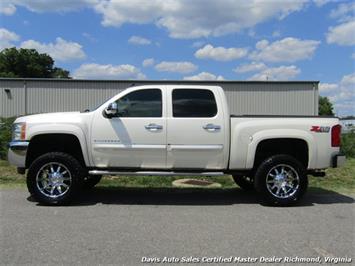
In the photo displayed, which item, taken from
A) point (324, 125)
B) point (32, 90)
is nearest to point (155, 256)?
point (324, 125)

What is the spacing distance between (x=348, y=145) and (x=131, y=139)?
414 inches

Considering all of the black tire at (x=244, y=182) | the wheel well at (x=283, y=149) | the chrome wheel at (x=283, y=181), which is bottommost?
the black tire at (x=244, y=182)

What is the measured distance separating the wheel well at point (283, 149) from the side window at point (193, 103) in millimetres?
1107

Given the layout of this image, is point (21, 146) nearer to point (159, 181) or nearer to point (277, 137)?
point (159, 181)

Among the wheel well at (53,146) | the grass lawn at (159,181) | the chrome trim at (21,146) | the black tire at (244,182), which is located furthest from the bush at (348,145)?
the chrome trim at (21,146)

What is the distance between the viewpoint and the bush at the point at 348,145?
1608cm

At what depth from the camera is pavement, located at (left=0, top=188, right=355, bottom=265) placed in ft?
17.4

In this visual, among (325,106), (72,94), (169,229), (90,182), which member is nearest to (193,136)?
(169,229)

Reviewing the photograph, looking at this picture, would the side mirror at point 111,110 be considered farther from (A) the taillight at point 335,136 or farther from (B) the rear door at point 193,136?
(A) the taillight at point 335,136

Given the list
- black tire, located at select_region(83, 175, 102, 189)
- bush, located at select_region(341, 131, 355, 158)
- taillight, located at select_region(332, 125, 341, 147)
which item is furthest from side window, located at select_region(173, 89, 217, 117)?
bush, located at select_region(341, 131, 355, 158)

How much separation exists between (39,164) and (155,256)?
3722mm

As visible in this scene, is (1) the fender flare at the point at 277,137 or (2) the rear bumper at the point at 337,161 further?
(2) the rear bumper at the point at 337,161

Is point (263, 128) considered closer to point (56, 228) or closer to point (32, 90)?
point (56, 228)

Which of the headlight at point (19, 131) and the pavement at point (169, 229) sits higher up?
the headlight at point (19, 131)
